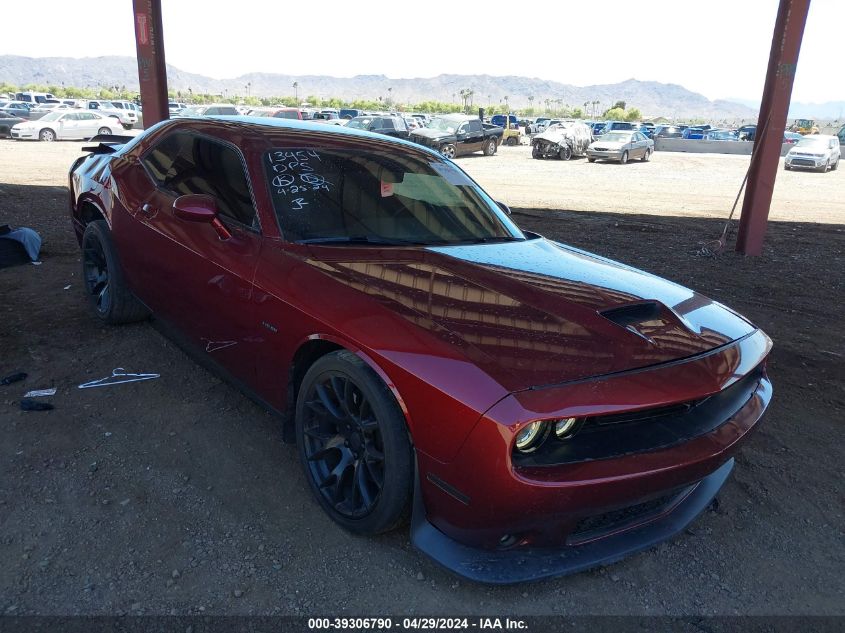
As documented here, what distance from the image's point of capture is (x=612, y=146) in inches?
982

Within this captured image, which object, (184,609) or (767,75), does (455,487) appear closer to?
(184,609)

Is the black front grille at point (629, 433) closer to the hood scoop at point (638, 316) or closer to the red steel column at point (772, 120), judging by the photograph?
the hood scoop at point (638, 316)

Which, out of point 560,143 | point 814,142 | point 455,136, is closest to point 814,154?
point 814,142

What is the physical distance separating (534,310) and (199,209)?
5.35 ft

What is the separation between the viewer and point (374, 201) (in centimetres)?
A: 331

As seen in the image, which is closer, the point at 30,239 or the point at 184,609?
the point at 184,609

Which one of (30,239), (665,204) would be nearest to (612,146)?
(665,204)

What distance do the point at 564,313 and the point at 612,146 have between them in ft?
80.0

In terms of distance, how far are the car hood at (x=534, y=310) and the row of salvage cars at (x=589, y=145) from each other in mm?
23427

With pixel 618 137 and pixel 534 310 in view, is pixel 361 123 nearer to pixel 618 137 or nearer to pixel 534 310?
pixel 618 137

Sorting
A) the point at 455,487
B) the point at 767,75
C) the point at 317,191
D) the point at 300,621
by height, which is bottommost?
the point at 300,621

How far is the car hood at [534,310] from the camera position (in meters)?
2.17

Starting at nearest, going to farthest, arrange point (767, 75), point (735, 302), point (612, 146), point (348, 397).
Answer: point (348, 397) → point (735, 302) → point (767, 75) → point (612, 146)

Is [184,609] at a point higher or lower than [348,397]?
lower
